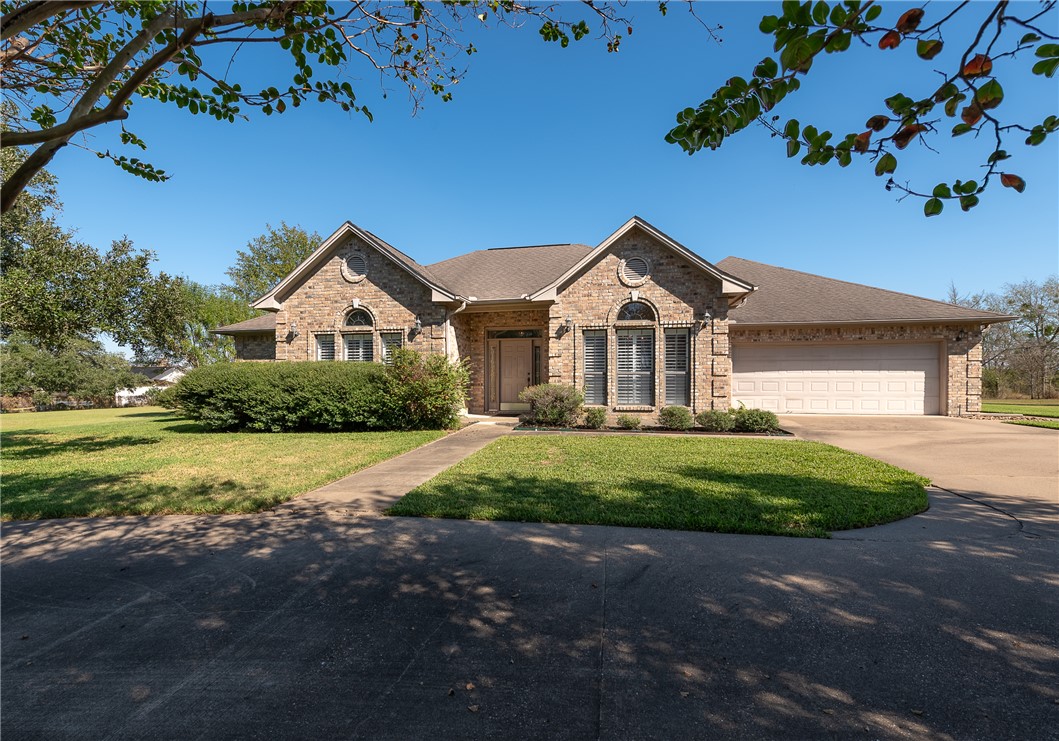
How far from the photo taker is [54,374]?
31.1 metres

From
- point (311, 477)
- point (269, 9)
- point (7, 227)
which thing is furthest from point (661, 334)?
point (7, 227)

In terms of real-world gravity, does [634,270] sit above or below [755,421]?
above

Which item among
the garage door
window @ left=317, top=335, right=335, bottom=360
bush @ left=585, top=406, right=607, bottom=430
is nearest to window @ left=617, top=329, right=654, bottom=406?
bush @ left=585, top=406, right=607, bottom=430

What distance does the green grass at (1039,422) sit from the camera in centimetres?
1252

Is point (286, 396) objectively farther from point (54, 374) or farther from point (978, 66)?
point (54, 374)

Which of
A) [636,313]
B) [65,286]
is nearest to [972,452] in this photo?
[636,313]

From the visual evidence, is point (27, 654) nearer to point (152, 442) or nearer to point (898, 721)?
point (898, 721)

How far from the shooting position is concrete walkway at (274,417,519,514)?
5.63 metres

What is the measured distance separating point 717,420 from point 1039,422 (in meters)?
10.1

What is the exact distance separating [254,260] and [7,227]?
28902mm

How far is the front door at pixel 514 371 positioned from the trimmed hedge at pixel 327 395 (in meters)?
3.45

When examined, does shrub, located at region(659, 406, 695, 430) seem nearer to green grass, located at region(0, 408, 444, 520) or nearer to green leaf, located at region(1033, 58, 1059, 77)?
green grass, located at region(0, 408, 444, 520)

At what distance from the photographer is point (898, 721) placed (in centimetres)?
212

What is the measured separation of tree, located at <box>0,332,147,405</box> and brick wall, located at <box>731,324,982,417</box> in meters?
44.8
